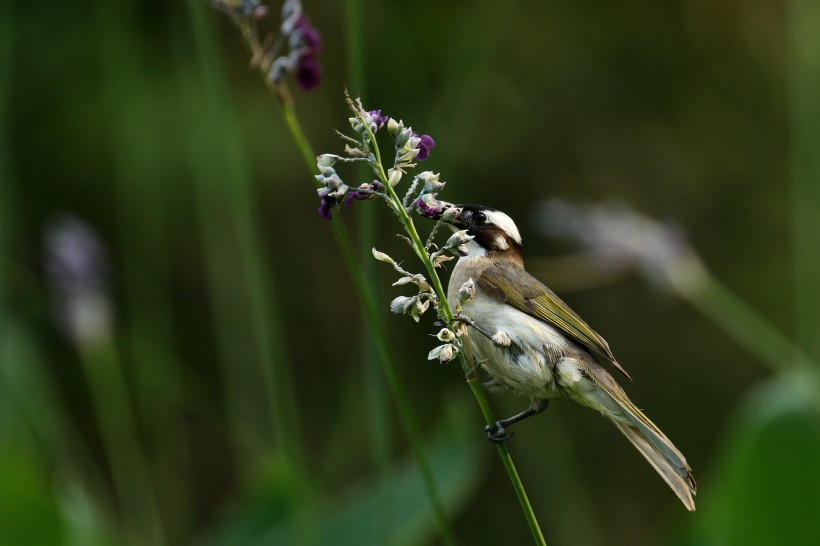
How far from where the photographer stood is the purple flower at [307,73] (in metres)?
1.48

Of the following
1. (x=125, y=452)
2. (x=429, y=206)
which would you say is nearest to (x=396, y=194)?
(x=429, y=206)

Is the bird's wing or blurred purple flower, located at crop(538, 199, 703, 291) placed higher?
blurred purple flower, located at crop(538, 199, 703, 291)

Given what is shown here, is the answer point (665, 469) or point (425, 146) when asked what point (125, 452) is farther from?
point (425, 146)

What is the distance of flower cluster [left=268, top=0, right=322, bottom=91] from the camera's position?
1.47 m

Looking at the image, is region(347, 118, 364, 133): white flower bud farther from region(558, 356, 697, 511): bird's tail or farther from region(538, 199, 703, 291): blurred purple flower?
region(538, 199, 703, 291): blurred purple flower

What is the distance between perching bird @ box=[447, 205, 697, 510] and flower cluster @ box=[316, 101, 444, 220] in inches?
13.2

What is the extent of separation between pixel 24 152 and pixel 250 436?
9.03ft

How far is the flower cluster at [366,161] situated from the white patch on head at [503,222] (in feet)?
1.67

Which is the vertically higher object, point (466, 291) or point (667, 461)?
point (466, 291)

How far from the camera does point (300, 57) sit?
59.0 inches

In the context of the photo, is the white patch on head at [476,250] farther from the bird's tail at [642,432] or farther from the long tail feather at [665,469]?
the long tail feather at [665,469]

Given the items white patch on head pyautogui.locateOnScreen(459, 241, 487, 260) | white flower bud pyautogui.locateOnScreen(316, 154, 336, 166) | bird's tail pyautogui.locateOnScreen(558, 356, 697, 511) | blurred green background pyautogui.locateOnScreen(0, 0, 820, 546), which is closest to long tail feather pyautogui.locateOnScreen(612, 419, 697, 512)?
bird's tail pyautogui.locateOnScreen(558, 356, 697, 511)

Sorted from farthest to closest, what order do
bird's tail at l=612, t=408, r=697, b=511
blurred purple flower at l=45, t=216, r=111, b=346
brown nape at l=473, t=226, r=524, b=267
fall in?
blurred purple flower at l=45, t=216, r=111, b=346 → brown nape at l=473, t=226, r=524, b=267 → bird's tail at l=612, t=408, r=697, b=511

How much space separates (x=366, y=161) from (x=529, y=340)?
657mm
